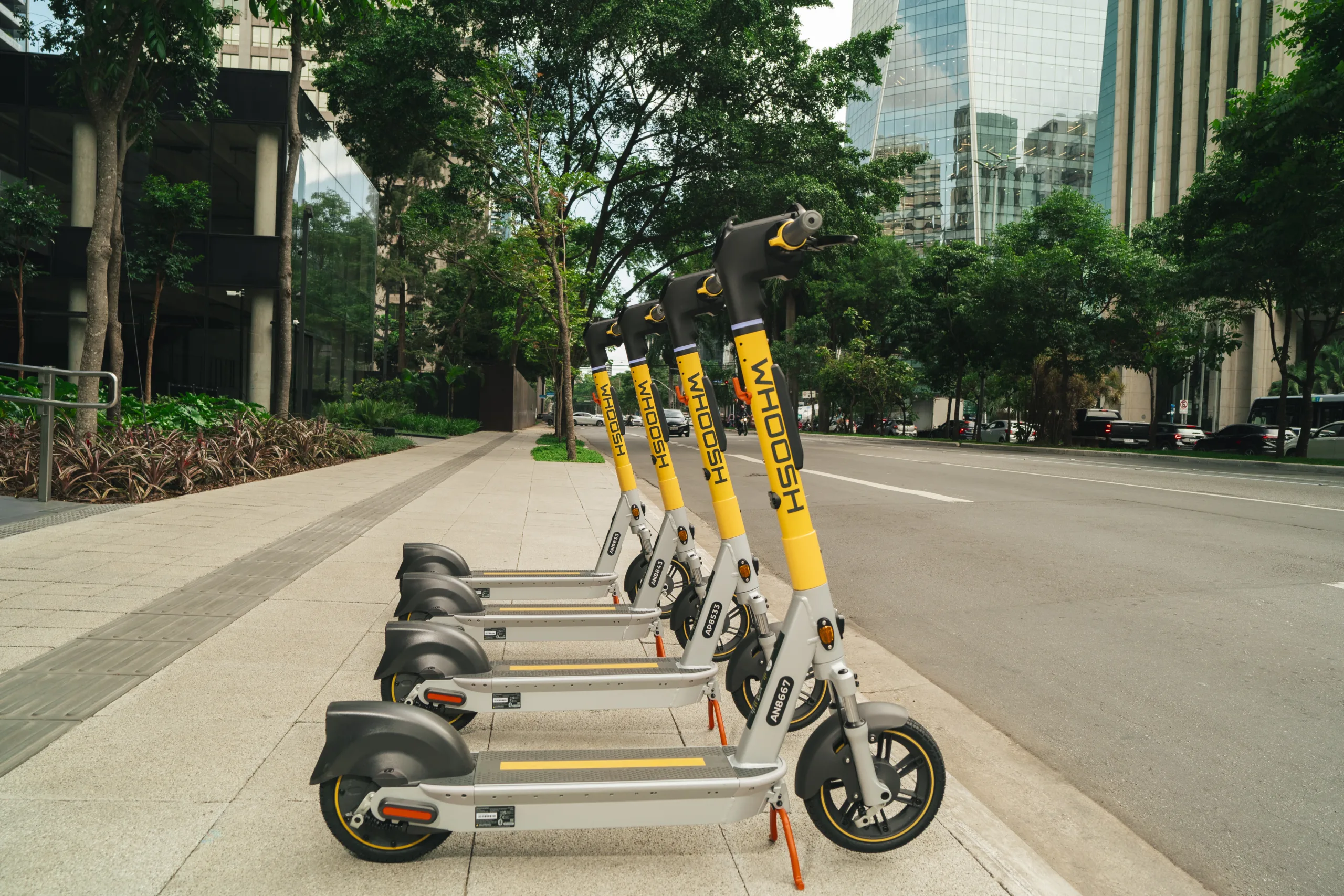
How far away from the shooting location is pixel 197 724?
10.6ft

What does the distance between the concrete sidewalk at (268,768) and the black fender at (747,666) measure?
0.33 m

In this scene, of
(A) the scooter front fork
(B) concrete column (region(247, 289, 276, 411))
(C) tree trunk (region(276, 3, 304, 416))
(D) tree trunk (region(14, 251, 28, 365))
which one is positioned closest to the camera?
(A) the scooter front fork

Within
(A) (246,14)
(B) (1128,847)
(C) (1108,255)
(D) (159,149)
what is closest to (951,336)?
(C) (1108,255)

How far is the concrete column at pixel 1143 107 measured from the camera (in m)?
61.6

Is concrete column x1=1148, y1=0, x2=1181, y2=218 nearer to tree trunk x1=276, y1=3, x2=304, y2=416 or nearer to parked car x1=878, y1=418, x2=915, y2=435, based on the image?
parked car x1=878, y1=418, x2=915, y2=435

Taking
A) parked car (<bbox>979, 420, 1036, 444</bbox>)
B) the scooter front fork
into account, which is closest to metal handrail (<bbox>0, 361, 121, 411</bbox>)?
the scooter front fork

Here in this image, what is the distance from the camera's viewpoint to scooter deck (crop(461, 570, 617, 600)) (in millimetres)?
4910

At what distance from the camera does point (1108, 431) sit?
39.3 metres

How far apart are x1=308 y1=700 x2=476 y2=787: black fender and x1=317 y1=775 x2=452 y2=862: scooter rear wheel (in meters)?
0.05

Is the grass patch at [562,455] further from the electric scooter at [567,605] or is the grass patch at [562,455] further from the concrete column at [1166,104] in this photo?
the concrete column at [1166,104]

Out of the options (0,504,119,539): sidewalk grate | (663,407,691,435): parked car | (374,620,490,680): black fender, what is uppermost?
(663,407,691,435): parked car

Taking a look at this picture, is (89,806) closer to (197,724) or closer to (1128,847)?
(197,724)

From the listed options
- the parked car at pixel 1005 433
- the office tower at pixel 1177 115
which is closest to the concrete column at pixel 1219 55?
the office tower at pixel 1177 115

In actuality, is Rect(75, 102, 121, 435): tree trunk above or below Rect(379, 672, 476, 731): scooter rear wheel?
above
